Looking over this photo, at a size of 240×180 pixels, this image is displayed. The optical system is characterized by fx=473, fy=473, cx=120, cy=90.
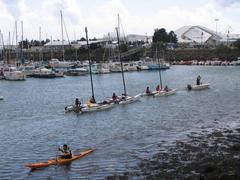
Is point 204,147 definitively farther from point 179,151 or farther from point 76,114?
point 76,114

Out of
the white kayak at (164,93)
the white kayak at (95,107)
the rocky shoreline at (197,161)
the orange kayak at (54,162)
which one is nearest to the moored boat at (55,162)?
the orange kayak at (54,162)

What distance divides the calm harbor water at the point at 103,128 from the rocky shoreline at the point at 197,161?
1351 mm

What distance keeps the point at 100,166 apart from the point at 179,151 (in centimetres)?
658

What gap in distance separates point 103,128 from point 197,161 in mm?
17463

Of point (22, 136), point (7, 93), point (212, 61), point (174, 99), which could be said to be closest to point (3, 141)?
point (22, 136)

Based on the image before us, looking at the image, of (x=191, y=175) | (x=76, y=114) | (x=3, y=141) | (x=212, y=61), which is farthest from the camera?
(x=212, y=61)

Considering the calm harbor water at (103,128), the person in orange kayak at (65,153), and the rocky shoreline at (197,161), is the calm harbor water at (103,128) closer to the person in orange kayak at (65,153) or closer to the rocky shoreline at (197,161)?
the person in orange kayak at (65,153)

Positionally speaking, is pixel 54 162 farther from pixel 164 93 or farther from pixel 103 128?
pixel 164 93

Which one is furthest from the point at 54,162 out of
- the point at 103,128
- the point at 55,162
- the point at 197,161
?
the point at 103,128

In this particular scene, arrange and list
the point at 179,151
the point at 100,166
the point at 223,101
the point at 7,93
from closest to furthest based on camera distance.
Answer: the point at 100,166
the point at 179,151
the point at 223,101
the point at 7,93

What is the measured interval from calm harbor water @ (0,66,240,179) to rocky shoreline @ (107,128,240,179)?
4.43 feet

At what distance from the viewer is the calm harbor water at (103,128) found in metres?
33.4

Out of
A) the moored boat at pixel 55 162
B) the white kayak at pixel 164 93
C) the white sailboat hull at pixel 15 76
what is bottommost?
the moored boat at pixel 55 162

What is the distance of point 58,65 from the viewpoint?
15162 centimetres
